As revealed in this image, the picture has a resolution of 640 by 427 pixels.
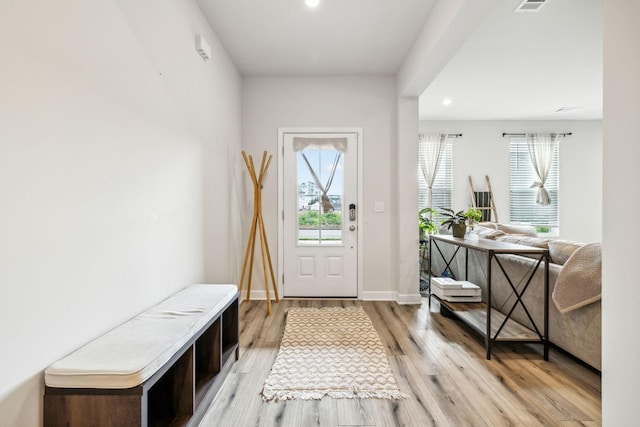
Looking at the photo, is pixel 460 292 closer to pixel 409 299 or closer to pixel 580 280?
pixel 409 299

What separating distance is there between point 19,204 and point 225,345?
156cm

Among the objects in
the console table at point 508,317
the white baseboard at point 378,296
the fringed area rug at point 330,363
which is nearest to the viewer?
the fringed area rug at point 330,363

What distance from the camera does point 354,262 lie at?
3.95 meters

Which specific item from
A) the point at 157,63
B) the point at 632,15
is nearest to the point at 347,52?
the point at 157,63

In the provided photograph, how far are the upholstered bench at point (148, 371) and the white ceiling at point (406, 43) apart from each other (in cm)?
Answer: 234

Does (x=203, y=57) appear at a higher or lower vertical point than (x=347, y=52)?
lower

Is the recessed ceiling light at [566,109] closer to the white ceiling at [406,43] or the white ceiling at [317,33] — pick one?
the white ceiling at [406,43]

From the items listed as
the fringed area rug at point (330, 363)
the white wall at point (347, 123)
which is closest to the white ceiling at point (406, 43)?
the white wall at point (347, 123)

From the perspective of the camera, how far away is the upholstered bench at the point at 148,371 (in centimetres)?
110

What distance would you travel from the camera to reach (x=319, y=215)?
396 centimetres

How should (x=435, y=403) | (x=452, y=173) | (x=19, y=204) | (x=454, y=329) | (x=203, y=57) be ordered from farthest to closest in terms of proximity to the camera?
(x=452, y=173) < (x=454, y=329) < (x=203, y=57) < (x=435, y=403) < (x=19, y=204)

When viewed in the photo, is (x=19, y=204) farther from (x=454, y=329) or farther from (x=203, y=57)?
(x=454, y=329)

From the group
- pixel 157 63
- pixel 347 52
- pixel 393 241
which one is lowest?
pixel 393 241

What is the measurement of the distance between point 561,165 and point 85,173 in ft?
24.0
